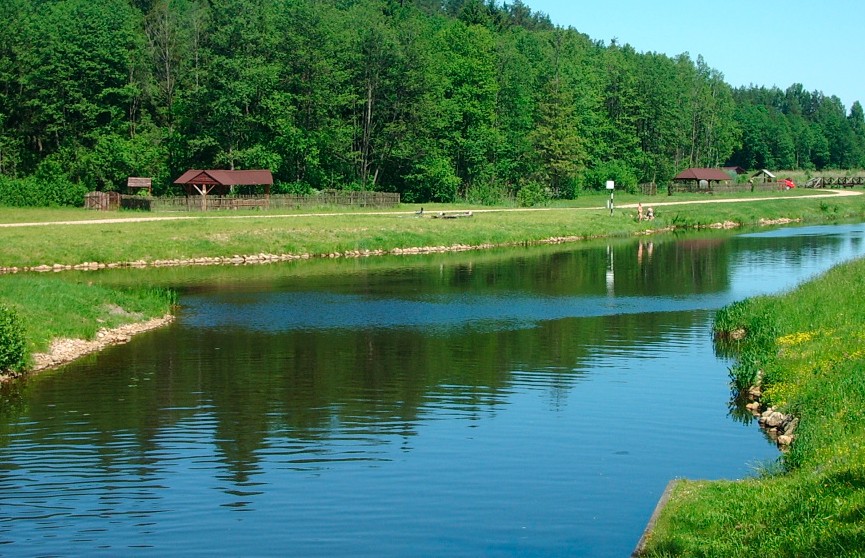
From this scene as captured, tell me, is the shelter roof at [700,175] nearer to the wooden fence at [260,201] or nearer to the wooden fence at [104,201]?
the wooden fence at [260,201]

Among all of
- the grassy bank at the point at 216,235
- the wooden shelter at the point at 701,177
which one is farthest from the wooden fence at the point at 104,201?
the wooden shelter at the point at 701,177

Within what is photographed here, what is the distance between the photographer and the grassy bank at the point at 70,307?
113 feet

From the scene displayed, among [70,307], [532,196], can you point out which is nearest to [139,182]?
[532,196]

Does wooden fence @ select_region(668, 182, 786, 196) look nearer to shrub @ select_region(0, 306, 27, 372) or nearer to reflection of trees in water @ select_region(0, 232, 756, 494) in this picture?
reflection of trees in water @ select_region(0, 232, 756, 494)

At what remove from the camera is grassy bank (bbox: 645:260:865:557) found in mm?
13695

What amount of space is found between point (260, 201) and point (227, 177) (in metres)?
5.28

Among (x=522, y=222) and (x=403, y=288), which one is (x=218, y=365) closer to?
(x=403, y=288)

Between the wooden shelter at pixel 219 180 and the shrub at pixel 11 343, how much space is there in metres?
61.7

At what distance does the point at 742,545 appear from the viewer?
45.5 feet

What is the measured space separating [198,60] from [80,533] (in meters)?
98.2

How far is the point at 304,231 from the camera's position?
7344 cm

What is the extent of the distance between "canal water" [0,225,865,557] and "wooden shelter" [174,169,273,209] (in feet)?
163

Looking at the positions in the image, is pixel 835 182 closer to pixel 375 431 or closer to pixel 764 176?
pixel 764 176

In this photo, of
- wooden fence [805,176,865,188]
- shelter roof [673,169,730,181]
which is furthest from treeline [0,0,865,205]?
wooden fence [805,176,865,188]
